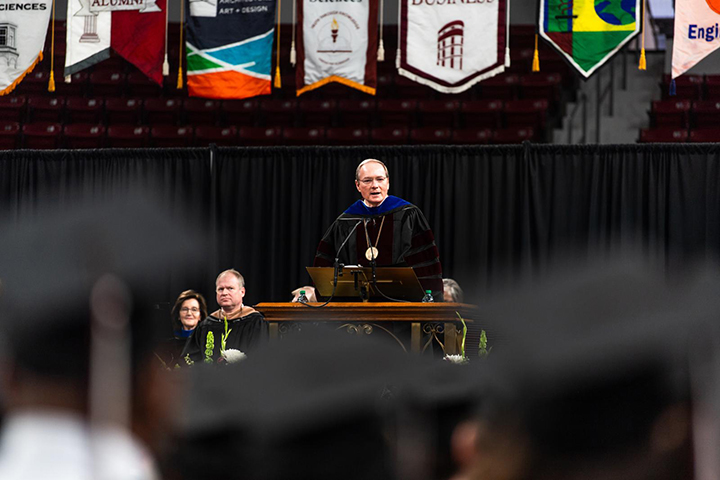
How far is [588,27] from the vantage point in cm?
866

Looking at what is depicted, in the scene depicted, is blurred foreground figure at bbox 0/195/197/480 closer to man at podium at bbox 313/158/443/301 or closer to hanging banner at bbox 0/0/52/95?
man at podium at bbox 313/158/443/301

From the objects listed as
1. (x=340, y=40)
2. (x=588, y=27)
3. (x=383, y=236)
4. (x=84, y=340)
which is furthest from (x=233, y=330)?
(x=84, y=340)

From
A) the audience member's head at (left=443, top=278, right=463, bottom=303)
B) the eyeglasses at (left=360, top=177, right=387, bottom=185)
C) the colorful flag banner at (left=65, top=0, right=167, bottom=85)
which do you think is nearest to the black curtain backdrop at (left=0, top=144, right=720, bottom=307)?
the colorful flag banner at (left=65, top=0, right=167, bottom=85)

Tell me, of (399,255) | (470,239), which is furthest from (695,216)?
(399,255)

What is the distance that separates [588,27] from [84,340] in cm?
881

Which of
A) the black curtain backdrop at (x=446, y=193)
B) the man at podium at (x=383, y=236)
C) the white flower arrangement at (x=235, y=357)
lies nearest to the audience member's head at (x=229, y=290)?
the man at podium at (x=383, y=236)

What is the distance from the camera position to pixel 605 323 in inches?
15.2

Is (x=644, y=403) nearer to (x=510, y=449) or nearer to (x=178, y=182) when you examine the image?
(x=510, y=449)

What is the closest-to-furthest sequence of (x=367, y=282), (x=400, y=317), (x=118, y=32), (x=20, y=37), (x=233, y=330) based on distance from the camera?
(x=400, y=317) → (x=367, y=282) → (x=233, y=330) → (x=118, y=32) → (x=20, y=37)

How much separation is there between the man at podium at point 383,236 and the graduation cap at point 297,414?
19.7ft

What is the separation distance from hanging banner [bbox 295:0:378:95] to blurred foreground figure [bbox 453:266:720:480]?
8.65 metres

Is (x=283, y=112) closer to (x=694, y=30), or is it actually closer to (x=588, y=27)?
(x=588, y=27)

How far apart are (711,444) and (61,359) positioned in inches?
11.8

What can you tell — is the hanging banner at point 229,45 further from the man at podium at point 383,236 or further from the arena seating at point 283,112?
the man at podium at point 383,236
